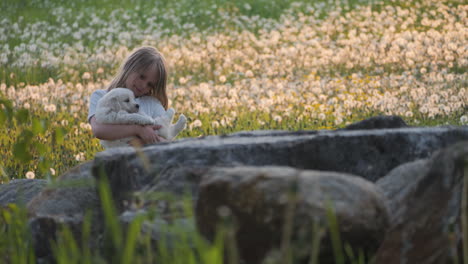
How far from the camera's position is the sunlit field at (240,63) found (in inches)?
315

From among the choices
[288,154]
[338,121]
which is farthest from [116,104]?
[338,121]

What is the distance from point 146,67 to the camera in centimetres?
569

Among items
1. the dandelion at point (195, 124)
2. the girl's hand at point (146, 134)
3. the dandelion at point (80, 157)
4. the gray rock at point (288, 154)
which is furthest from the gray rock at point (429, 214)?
the dandelion at point (195, 124)

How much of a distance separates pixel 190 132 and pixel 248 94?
6.55 feet

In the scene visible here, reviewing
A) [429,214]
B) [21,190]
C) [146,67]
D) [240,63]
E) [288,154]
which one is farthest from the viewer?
[240,63]

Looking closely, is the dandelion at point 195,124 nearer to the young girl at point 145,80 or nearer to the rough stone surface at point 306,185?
the young girl at point 145,80

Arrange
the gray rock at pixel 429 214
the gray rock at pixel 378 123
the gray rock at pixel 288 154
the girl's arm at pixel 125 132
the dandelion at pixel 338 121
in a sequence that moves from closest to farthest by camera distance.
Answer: the gray rock at pixel 429 214
the gray rock at pixel 288 154
the gray rock at pixel 378 123
the girl's arm at pixel 125 132
the dandelion at pixel 338 121

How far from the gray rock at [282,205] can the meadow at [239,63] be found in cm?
95

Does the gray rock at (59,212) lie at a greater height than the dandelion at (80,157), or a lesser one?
greater

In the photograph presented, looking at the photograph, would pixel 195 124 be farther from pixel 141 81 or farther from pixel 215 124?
pixel 141 81

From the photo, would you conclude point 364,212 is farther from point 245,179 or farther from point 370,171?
point 370,171

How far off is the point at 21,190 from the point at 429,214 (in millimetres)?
3170

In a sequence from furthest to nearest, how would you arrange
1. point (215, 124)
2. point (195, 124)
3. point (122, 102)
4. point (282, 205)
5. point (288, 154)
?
point (215, 124), point (195, 124), point (122, 102), point (288, 154), point (282, 205)

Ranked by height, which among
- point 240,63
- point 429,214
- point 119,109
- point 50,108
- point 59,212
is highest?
point 240,63
